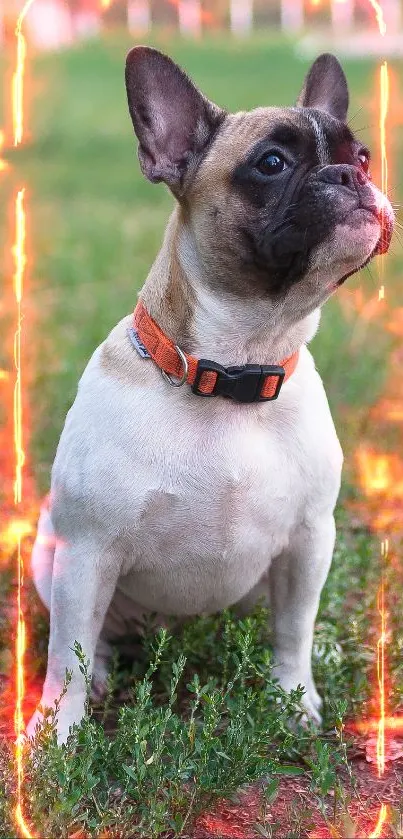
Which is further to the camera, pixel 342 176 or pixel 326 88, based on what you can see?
pixel 326 88

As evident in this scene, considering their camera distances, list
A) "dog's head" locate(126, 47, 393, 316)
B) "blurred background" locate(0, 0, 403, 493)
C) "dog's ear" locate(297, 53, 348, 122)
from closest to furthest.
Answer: "dog's head" locate(126, 47, 393, 316) → "dog's ear" locate(297, 53, 348, 122) → "blurred background" locate(0, 0, 403, 493)

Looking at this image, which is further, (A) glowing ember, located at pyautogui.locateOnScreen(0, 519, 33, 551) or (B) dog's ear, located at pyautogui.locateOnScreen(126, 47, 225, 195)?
(A) glowing ember, located at pyautogui.locateOnScreen(0, 519, 33, 551)

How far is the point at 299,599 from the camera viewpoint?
9.68 feet

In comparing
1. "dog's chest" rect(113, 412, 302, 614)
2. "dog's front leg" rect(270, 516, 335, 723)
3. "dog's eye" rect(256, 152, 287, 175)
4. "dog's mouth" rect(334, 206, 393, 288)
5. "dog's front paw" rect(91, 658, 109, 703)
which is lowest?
"dog's front paw" rect(91, 658, 109, 703)

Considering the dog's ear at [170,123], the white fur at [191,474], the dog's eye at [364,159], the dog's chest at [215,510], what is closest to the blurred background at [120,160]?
the dog's eye at [364,159]

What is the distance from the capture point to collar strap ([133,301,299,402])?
267 centimetres

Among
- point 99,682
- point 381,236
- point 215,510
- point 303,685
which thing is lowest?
point 99,682

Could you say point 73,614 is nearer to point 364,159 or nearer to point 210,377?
point 210,377

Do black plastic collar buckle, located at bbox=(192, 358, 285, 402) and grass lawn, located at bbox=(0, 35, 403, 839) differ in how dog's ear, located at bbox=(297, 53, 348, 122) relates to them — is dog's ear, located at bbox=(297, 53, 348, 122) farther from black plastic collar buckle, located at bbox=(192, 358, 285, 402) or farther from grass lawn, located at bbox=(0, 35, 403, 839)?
black plastic collar buckle, located at bbox=(192, 358, 285, 402)

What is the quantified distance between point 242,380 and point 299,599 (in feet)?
2.03

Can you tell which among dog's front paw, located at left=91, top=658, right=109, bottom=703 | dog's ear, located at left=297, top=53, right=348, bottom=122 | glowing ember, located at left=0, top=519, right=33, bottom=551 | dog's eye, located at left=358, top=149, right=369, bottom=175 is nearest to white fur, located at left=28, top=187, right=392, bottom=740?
dog's eye, located at left=358, top=149, right=369, bottom=175

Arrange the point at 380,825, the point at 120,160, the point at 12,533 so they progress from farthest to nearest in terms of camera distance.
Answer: the point at 120,160 < the point at 12,533 < the point at 380,825

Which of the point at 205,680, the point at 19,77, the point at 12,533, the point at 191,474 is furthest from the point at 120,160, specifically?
the point at 191,474

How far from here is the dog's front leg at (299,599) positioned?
2.89m
